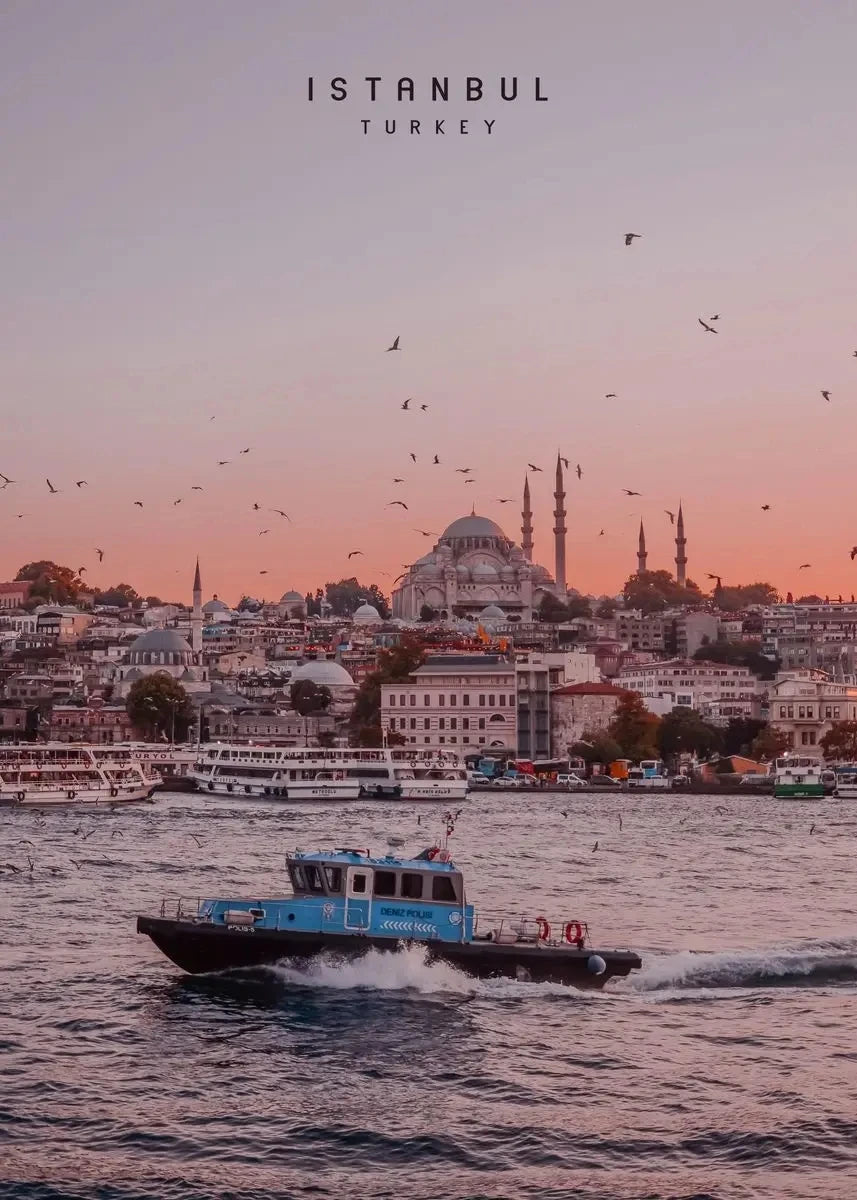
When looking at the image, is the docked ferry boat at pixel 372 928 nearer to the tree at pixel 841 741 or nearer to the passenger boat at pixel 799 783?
the passenger boat at pixel 799 783

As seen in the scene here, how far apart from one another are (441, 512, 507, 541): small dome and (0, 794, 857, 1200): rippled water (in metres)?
129

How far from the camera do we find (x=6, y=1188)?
1295cm

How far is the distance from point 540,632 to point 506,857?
92.6 metres

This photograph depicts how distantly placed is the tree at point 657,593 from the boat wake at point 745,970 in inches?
4740

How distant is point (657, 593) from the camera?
148 meters

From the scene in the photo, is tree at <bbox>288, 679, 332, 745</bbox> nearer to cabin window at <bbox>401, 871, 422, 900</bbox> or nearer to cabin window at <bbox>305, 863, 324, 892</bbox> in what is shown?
A: cabin window at <bbox>305, 863, 324, 892</bbox>

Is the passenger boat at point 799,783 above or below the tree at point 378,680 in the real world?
below

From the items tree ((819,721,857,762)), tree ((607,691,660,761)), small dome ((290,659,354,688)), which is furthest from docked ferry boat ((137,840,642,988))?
small dome ((290,659,354,688))

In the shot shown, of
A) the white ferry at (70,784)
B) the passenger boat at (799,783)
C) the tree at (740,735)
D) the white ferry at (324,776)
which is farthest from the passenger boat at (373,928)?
the tree at (740,735)

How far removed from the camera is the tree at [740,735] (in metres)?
83.5

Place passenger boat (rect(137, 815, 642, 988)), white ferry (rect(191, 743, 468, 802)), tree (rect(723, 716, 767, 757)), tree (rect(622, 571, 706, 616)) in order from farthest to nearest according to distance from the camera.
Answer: tree (rect(622, 571, 706, 616)) < tree (rect(723, 716, 767, 757)) < white ferry (rect(191, 743, 468, 802)) < passenger boat (rect(137, 815, 642, 988))

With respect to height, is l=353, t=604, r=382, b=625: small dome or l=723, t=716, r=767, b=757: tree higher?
l=353, t=604, r=382, b=625: small dome

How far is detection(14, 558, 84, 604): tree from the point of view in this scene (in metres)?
171

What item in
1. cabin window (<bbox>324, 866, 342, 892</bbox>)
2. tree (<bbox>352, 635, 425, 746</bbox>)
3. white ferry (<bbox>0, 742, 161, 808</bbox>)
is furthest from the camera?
tree (<bbox>352, 635, 425, 746</bbox>)
